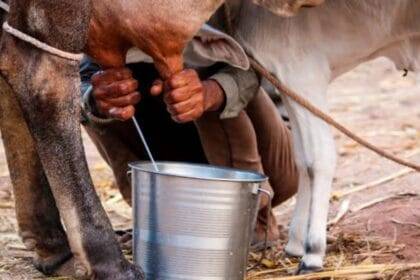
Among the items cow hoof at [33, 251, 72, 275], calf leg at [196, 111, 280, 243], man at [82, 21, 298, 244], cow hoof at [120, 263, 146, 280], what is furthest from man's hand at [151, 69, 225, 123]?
cow hoof at [33, 251, 72, 275]

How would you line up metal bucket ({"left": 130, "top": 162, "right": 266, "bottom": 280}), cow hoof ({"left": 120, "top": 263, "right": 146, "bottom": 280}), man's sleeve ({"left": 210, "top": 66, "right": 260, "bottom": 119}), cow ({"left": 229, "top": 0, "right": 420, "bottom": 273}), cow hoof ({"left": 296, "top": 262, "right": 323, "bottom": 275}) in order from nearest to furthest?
metal bucket ({"left": 130, "top": 162, "right": 266, "bottom": 280}) → cow hoof ({"left": 120, "top": 263, "right": 146, "bottom": 280}) → cow hoof ({"left": 296, "top": 262, "right": 323, "bottom": 275}) → cow ({"left": 229, "top": 0, "right": 420, "bottom": 273}) → man's sleeve ({"left": 210, "top": 66, "right": 260, "bottom": 119})

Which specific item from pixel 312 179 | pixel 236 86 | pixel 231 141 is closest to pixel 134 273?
pixel 312 179

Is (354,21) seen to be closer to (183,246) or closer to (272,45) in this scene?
(272,45)

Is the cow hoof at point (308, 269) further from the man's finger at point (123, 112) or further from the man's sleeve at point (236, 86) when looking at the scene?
the man's finger at point (123, 112)

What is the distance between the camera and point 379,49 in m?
3.84

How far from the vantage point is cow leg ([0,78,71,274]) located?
3.67 m

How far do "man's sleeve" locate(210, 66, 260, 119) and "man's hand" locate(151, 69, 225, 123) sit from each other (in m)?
0.16

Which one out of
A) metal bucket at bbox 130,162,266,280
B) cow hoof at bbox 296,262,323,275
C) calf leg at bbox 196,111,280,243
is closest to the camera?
metal bucket at bbox 130,162,266,280

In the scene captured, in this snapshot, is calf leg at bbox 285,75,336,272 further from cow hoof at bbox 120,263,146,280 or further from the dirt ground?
cow hoof at bbox 120,263,146,280

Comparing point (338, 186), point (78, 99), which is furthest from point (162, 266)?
point (338, 186)

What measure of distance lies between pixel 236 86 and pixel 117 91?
0.54 metres

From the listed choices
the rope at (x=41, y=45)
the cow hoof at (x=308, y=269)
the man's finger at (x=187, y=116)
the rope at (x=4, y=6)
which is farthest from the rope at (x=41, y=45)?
the cow hoof at (x=308, y=269)

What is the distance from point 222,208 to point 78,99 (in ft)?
1.96

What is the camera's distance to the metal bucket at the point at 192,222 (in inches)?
121
